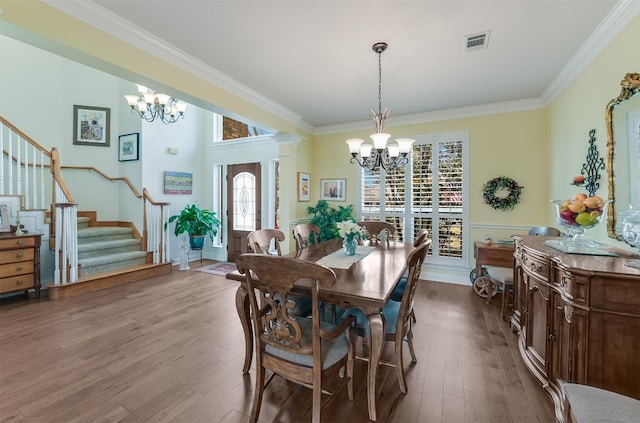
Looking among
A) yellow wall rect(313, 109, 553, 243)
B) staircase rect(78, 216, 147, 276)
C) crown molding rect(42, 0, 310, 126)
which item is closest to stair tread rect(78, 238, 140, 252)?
staircase rect(78, 216, 147, 276)

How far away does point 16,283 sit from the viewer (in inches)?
138

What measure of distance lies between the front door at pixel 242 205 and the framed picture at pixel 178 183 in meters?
0.85

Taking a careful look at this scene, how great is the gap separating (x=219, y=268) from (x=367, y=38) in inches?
185

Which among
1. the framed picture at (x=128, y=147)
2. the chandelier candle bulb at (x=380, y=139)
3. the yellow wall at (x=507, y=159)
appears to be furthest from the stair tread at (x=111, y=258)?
the yellow wall at (x=507, y=159)

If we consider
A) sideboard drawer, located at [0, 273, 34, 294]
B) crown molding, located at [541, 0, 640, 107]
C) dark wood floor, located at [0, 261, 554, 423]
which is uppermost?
crown molding, located at [541, 0, 640, 107]

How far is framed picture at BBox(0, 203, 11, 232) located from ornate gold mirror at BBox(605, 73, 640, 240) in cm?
664

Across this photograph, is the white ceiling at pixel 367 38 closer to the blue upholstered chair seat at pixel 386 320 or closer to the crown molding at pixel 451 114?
the crown molding at pixel 451 114

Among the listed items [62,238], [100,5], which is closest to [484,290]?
[100,5]

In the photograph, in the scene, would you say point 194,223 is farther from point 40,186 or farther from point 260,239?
point 260,239

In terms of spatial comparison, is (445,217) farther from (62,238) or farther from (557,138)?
(62,238)

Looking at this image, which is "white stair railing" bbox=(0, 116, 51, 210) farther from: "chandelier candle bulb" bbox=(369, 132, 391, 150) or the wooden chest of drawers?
"chandelier candle bulb" bbox=(369, 132, 391, 150)

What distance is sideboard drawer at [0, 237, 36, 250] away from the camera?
11.1 ft

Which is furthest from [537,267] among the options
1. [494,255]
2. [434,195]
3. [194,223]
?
[194,223]

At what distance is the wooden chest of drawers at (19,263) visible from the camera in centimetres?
340
